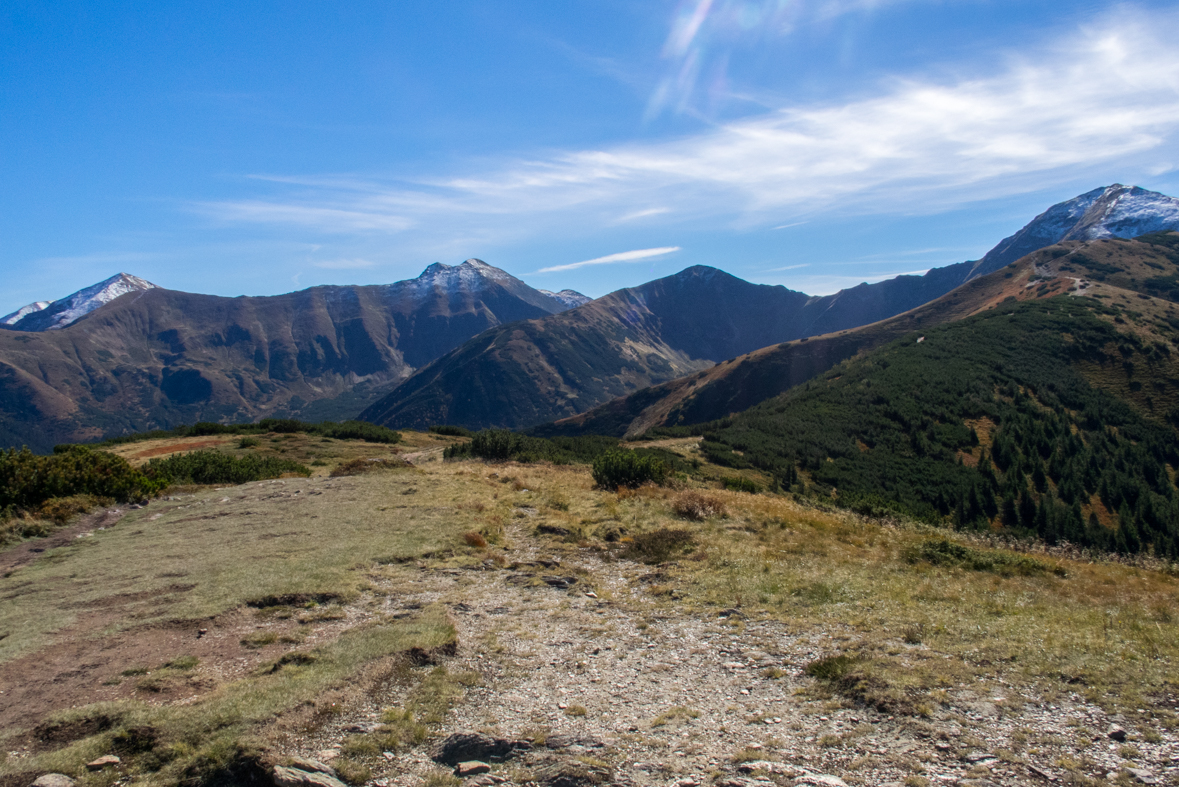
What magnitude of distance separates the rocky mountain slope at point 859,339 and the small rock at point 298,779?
160 metres

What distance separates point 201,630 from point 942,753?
11536mm

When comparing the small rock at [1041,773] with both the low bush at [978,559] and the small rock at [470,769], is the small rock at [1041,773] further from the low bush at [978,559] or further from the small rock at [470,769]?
the low bush at [978,559]

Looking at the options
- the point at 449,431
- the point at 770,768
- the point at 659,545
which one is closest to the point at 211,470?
the point at 659,545

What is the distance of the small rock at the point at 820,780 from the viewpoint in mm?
5570

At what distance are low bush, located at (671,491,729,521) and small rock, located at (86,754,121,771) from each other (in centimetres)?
1586

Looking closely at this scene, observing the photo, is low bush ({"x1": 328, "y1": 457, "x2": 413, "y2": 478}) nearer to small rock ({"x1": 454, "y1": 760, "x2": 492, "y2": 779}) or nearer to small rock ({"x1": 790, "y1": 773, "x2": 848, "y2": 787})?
small rock ({"x1": 454, "y1": 760, "x2": 492, "y2": 779})

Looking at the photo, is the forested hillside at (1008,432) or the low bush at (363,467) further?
the forested hillside at (1008,432)

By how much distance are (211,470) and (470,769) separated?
28.9 meters

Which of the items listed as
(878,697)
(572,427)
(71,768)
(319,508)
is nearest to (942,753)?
(878,697)

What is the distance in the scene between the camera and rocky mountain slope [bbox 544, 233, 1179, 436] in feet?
543

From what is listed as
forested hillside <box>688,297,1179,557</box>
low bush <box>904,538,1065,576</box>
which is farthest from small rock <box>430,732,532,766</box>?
forested hillside <box>688,297,1179,557</box>

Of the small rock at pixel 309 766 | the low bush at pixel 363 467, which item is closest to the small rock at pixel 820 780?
the small rock at pixel 309 766

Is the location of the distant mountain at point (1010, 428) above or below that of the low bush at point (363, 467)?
below

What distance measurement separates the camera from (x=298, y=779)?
226 inches
